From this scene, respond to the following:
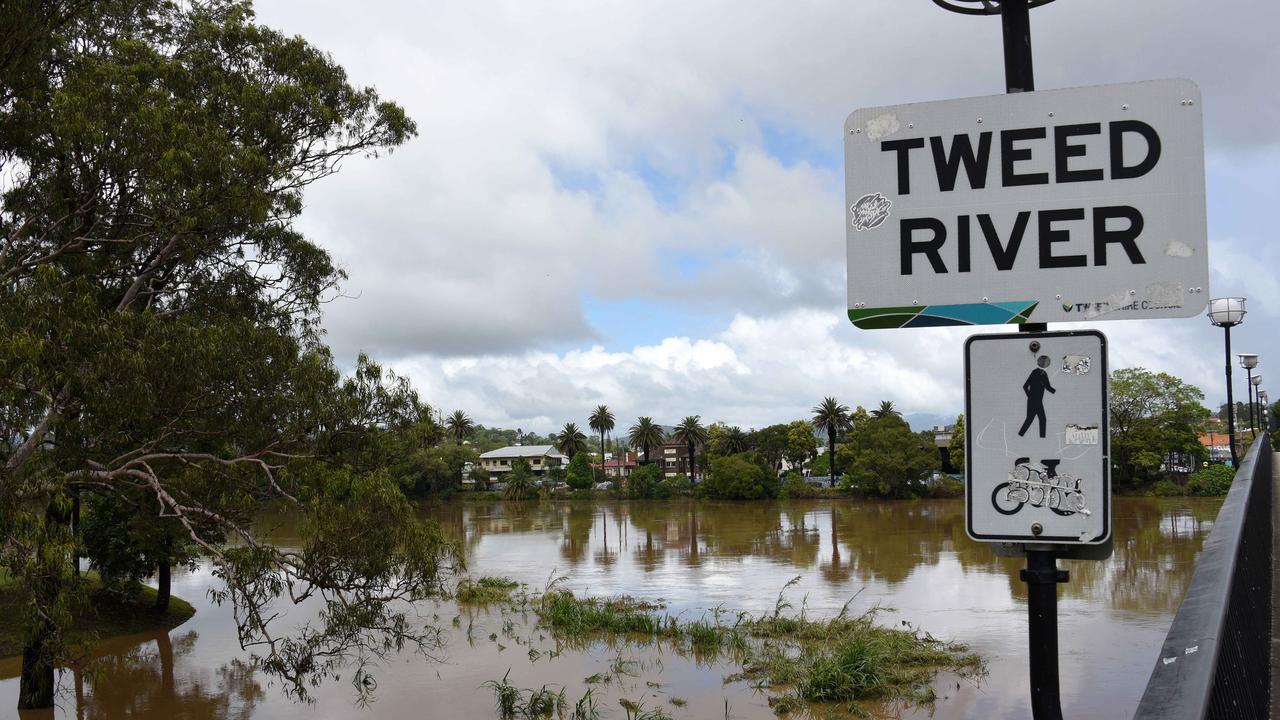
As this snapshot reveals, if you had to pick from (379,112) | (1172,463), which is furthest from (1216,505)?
(379,112)

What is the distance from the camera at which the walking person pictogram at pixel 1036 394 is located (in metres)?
1.58

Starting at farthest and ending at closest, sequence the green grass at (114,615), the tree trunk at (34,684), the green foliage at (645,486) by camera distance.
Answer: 1. the green foliage at (645,486)
2. the green grass at (114,615)
3. the tree trunk at (34,684)

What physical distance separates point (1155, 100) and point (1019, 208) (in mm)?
303

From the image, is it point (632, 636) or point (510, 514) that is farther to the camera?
point (510, 514)

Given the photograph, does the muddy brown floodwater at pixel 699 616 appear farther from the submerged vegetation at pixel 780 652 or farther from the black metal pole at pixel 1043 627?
the black metal pole at pixel 1043 627

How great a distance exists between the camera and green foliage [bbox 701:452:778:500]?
53.8 m

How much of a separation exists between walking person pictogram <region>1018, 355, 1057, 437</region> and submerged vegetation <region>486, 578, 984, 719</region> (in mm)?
11441

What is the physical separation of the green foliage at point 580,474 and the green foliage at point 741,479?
10300mm

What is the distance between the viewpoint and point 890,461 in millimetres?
49438

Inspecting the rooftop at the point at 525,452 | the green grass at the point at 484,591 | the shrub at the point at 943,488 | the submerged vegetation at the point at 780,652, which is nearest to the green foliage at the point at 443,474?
the rooftop at the point at 525,452

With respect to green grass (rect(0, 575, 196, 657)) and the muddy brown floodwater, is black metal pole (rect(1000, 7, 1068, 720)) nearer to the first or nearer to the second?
the muddy brown floodwater

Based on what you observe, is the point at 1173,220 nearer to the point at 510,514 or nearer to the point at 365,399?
the point at 365,399

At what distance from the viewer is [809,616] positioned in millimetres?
19453

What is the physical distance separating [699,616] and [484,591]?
6287 millimetres
